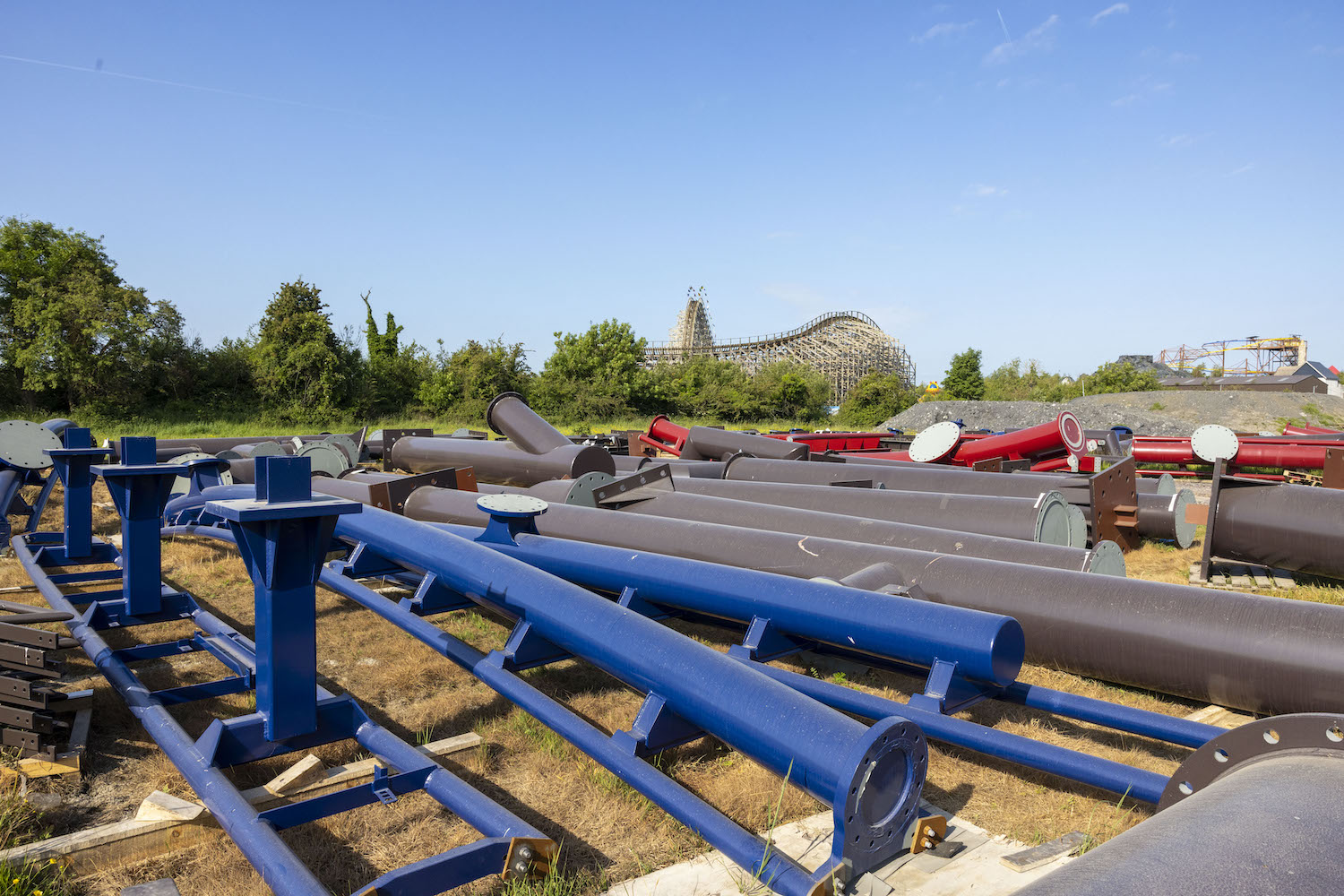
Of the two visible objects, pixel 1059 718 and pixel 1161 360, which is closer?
pixel 1059 718

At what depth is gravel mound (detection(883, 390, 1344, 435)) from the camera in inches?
1146

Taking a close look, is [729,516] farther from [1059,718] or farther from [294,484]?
[294,484]

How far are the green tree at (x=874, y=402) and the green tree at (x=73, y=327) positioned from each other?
30.0 meters

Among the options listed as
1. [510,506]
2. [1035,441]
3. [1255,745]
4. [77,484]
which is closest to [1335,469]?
[1035,441]

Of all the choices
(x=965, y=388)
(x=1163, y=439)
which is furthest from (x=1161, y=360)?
(x=1163, y=439)

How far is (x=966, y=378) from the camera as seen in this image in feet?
156

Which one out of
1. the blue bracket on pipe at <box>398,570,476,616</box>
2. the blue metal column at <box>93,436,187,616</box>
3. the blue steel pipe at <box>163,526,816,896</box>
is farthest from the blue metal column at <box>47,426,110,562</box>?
the blue steel pipe at <box>163,526,816,896</box>

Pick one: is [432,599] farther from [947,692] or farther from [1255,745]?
[1255,745]

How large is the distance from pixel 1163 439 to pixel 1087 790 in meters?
12.4

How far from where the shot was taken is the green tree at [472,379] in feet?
108

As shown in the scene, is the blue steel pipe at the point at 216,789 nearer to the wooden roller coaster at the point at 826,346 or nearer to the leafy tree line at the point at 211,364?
the leafy tree line at the point at 211,364

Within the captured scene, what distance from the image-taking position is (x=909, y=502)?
6285 millimetres

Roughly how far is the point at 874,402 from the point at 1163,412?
12836 mm

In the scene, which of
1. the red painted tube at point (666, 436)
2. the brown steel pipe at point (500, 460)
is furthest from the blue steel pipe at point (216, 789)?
the red painted tube at point (666, 436)
